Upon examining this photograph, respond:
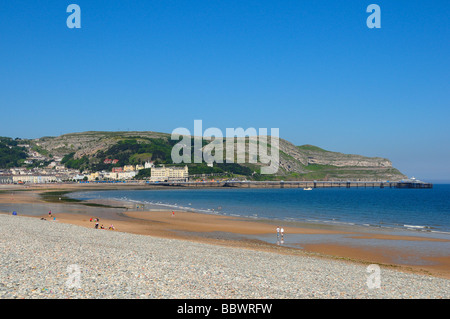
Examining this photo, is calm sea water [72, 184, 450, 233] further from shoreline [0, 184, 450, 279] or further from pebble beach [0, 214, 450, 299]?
pebble beach [0, 214, 450, 299]

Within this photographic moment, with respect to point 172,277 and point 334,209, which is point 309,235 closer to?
point 172,277

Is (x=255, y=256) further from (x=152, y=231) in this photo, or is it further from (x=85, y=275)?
(x=152, y=231)

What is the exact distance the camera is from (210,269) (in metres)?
16.0

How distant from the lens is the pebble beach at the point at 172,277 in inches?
469

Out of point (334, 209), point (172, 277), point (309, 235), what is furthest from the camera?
point (334, 209)

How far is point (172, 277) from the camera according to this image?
14.1 metres

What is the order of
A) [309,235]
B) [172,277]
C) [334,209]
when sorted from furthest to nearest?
1. [334,209]
2. [309,235]
3. [172,277]

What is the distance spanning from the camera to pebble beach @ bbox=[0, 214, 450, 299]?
39.1 feet

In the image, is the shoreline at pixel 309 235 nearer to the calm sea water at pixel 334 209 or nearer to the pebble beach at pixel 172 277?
the pebble beach at pixel 172 277

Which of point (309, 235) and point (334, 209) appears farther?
point (334, 209)

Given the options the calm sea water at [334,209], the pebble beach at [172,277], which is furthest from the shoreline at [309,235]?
the calm sea water at [334,209]

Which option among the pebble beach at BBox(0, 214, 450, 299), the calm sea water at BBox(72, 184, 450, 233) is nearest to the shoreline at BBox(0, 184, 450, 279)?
the pebble beach at BBox(0, 214, 450, 299)

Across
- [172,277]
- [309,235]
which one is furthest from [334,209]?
[172,277]
